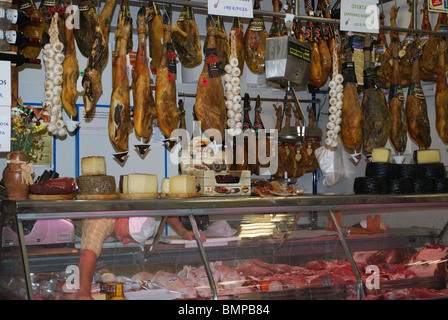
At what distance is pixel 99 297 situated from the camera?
3.27 meters

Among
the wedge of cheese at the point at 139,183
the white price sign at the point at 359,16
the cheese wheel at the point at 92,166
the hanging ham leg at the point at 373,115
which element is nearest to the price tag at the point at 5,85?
the cheese wheel at the point at 92,166

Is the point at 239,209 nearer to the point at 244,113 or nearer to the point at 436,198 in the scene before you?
the point at 436,198

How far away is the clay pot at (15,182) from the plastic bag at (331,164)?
16.3 feet

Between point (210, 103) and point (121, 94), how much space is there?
891mm

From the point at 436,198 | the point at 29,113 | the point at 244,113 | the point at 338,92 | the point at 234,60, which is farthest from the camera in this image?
the point at 244,113

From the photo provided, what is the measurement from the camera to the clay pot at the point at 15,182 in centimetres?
345

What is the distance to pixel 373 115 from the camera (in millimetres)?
5691

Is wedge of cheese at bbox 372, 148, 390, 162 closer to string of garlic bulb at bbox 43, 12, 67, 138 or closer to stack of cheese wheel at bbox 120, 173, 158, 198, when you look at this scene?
stack of cheese wheel at bbox 120, 173, 158, 198

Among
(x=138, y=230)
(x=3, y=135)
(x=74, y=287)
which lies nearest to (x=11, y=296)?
(x=74, y=287)

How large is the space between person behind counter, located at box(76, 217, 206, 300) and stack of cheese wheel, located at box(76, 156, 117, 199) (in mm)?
301

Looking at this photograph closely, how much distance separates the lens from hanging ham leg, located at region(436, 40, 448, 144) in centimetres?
577

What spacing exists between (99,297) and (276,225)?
1448 millimetres

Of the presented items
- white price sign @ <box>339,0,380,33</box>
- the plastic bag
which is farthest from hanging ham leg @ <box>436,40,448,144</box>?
the plastic bag

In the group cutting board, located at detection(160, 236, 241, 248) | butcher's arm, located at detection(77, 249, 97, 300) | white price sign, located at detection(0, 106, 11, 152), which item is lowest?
butcher's arm, located at detection(77, 249, 97, 300)
